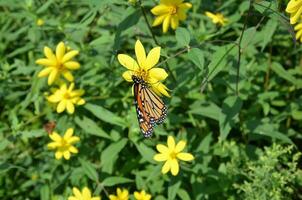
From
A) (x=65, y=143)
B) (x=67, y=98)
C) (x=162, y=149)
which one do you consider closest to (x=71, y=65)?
(x=67, y=98)

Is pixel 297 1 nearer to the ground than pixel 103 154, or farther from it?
farther from it

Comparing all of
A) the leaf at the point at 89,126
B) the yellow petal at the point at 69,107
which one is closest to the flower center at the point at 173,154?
the leaf at the point at 89,126

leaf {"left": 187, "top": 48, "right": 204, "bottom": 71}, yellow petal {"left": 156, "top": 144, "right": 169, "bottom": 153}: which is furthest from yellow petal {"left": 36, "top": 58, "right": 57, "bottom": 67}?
leaf {"left": 187, "top": 48, "right": 204, "bottom": 71}

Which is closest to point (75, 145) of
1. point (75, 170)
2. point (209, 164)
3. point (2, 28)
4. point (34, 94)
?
point (75, 170)

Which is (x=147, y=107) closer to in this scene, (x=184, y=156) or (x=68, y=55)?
(x=184, y=156)

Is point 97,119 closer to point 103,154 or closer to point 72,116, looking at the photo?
point 72,116
